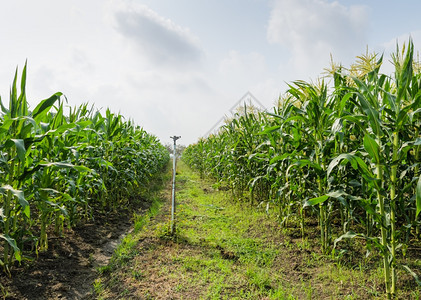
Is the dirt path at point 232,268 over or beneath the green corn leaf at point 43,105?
beneath

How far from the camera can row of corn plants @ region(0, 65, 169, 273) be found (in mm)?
2625

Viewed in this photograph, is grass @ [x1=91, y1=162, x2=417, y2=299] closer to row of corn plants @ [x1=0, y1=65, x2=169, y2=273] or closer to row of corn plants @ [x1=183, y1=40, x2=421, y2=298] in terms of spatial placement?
row of corn plants @ [x1=183, y1=40, x2=421, y2=298]

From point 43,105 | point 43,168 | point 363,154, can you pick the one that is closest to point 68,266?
point 43,168

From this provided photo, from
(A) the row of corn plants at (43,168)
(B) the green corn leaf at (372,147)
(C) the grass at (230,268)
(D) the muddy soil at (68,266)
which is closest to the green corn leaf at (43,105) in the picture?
(A) the row of corn plants at (43,168)

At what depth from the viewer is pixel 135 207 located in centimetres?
688

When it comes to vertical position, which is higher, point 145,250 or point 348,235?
point 348,235

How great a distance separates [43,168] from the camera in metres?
3.40

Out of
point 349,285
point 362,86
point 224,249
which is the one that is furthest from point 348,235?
point 224,249

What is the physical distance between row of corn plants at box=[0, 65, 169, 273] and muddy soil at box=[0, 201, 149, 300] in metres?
0.16

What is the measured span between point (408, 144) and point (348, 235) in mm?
923

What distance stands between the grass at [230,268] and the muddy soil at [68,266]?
240mm

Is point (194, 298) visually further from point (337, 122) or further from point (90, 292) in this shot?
point (337, 122)

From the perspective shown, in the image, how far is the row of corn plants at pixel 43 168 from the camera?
2.62m

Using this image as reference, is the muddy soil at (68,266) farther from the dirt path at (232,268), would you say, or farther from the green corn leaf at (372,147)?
the green corn leaf at (372,147)
